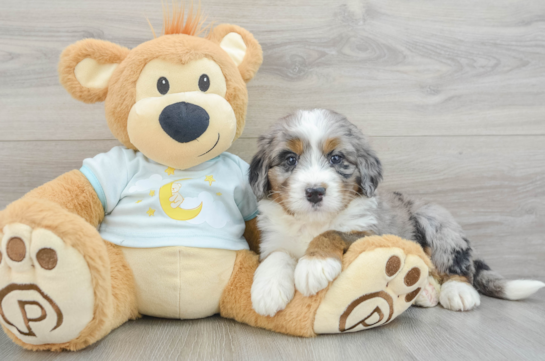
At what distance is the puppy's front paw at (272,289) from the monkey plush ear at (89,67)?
→ 1.01 meters

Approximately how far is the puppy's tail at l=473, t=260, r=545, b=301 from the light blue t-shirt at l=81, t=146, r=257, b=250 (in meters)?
1.26

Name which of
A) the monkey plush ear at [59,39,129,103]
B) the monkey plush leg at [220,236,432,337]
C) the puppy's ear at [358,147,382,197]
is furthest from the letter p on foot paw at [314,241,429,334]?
the monkey plush ear at [59,39,129,103]

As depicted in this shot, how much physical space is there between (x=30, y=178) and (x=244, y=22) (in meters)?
1.44

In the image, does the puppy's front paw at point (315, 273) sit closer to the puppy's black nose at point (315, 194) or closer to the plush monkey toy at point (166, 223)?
the plush monkey toy at point (166, 223)

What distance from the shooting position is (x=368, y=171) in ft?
5.73

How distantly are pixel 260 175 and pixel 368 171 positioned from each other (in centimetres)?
46

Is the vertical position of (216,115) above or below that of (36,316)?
above

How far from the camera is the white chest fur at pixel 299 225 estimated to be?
5.65ft

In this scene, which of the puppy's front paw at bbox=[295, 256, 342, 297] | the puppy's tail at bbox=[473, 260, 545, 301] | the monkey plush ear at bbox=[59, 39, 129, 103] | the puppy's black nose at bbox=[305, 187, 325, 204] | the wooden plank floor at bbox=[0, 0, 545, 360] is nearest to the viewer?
the puppy's front paw at bbox=[295, 256, 342, 297]

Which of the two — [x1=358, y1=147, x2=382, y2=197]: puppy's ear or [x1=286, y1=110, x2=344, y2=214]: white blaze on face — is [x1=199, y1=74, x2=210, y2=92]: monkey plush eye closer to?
[x1=286, y1=110, x2=344, y2=214]: white blaze on face

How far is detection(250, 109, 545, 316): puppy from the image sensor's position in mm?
1514

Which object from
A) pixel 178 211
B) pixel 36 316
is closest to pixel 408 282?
pixel 178 211

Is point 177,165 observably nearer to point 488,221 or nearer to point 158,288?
point 158,288

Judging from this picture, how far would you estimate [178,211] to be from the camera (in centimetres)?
167
